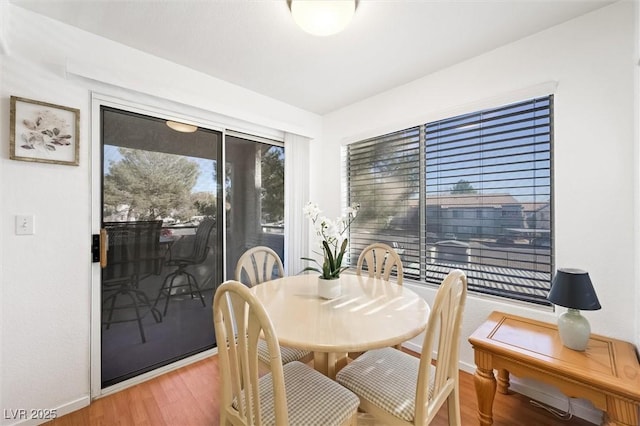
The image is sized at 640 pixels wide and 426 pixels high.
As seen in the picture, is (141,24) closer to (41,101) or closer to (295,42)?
(41,101)

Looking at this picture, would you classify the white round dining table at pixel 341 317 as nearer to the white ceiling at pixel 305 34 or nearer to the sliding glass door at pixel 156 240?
the sliding glass door at pixel 156 240

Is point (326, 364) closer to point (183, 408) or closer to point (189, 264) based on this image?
point (183, 408)

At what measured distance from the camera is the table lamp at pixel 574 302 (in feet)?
4.47

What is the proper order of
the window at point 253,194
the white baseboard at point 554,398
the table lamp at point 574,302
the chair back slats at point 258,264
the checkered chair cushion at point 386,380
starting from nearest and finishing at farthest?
the checkered chair cushion at point 386,380
the table lamp at point 574,302
the white baseboard at point 554,398
the chair back slats at point 258,264
the window at point 253,194

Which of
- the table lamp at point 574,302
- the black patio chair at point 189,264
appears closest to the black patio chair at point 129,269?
the black patio chair at point 189,264

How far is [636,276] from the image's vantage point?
146cm

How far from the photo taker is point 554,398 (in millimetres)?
1737

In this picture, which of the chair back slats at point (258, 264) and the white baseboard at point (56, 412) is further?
the chair back slats at point (258, 264)

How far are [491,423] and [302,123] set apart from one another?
305 cm

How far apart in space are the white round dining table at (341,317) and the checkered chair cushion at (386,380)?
15 centimetres

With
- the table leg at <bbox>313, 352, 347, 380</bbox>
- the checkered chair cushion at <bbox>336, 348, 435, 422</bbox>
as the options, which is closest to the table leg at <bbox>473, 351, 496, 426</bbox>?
the checkered chair cushion at <bbox>336, 348, 435, 422</bbox>

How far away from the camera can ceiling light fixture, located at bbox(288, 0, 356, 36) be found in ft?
4.59

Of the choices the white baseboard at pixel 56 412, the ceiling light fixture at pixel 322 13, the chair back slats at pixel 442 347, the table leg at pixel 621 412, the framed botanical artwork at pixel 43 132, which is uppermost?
the ceiling light fixture at pixel 322 13

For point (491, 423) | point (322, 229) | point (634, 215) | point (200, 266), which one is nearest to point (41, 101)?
point (200, 266)
